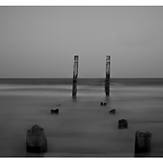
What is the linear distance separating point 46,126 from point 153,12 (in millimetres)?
2578

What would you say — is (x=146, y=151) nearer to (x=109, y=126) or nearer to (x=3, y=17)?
(x=109, y=126)

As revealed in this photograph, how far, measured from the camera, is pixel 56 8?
4.95 m

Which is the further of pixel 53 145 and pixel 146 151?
pixel 53 145

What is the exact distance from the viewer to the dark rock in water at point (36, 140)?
3.23 meters

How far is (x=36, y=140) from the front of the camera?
A: 3.29 meters

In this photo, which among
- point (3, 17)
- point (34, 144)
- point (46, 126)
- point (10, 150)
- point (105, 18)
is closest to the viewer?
point (34, 144)

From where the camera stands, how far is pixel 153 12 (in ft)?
14.2

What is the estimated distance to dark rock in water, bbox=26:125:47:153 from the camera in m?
3.23

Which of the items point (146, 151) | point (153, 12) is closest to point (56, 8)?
point (153, 12)

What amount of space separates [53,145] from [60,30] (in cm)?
221

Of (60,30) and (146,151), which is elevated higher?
(60,30)
